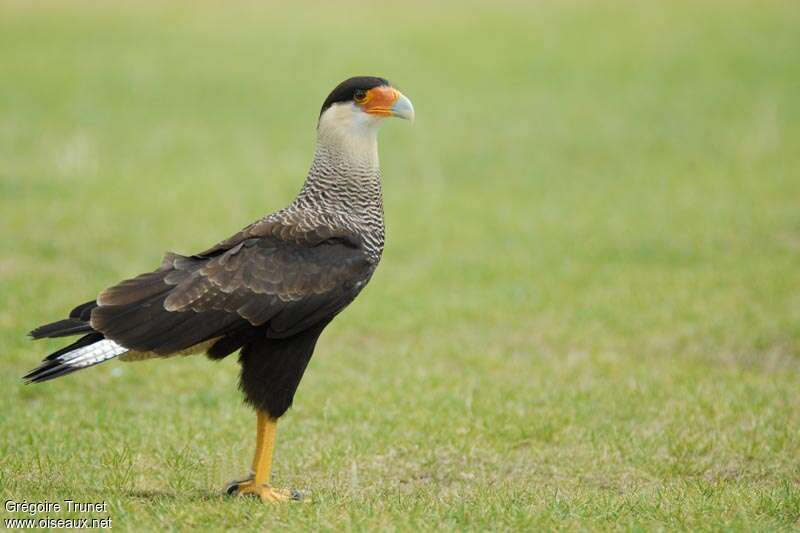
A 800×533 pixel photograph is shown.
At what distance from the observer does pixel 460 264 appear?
11.8m

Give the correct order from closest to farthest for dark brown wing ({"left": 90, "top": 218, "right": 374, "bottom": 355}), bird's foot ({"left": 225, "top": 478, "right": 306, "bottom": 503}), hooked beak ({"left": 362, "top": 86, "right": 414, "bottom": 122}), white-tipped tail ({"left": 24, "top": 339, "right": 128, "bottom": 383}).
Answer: white-tipped tail ({"left": 24, "top": 339, "right": 128, "bottom": 383})
dark brown wing ({"left": 90, "top": 218, "right": 374, "bottom": 355})
bird's foot ({"left": 225, "top": 478, "right": 306, "bottom": 503})
hooked beak ({"left": 362, "top": 86, "right": 414, "bottom": 122})

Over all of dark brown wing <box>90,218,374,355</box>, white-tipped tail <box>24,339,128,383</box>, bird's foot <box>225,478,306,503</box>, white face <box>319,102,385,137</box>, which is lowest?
bird's foot <box>225,478,306,503</box>

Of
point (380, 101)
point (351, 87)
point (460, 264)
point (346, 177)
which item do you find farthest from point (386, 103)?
point (460, 264)

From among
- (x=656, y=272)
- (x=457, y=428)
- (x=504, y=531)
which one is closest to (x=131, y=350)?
(x=504, y=531)

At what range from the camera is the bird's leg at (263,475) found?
18.1 feet

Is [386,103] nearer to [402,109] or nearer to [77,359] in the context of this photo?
[402,109]

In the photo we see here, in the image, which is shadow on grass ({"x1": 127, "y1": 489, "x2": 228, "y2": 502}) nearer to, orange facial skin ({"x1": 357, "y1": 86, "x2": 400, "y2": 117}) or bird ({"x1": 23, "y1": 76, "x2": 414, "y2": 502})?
bird ({"x1": 23, "y1": 76, "x2": 414, "y2": 502})

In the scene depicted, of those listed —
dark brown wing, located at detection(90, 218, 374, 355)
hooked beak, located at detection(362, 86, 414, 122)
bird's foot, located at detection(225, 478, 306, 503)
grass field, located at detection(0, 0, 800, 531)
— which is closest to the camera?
dark brown wing, located at detection(90, 218, 374, 355)

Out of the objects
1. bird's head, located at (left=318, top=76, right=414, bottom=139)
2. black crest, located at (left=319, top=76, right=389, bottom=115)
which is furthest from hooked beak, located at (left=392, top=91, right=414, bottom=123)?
black crest, located at (left=319, top=76, right=389, bottom=115)

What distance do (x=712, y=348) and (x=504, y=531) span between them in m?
4.90

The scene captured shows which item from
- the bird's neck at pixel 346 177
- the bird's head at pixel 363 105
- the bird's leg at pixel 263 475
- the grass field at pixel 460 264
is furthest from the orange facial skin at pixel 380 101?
the grass field at pixel 460 264

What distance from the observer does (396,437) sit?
271 inches

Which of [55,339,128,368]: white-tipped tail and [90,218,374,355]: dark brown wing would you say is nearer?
[55,339,128,368]: white-tipped tail

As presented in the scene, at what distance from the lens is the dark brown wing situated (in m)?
5.34
